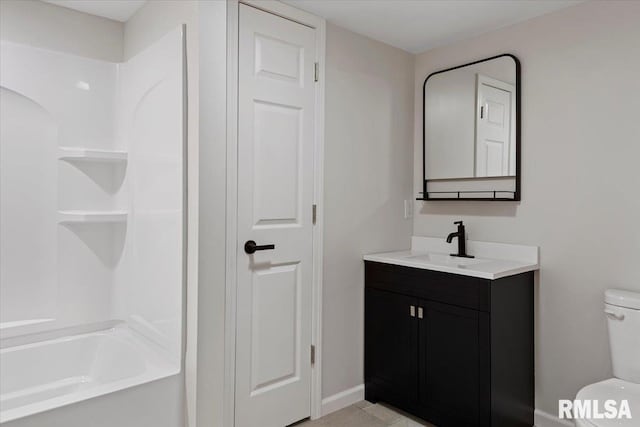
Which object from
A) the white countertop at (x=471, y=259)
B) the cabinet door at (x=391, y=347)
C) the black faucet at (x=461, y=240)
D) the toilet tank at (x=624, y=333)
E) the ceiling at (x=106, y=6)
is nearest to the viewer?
the toilet tank at (x=624, y=333)

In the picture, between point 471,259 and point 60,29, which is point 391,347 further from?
point 60,29

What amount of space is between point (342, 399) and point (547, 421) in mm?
1130

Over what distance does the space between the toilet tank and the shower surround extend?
6.56 feet

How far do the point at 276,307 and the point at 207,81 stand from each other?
3.90ft

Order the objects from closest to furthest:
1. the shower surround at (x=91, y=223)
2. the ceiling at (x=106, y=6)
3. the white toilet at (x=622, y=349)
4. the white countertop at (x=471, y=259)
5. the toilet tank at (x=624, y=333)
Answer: the white toilet at (x=622, y=349) < the toilet tank at (x=624, y=333) < the shower surround at (x=91, y=223) < the white countertop at (x=471, y=259) < the ceiling at (x=106, y=6)

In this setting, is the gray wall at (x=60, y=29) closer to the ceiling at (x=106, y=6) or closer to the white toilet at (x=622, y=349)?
the ceiling at (x=106, y=6)

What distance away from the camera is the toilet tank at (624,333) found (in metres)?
1.96

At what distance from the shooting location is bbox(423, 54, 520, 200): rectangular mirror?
2566mm

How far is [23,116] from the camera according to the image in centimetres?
236

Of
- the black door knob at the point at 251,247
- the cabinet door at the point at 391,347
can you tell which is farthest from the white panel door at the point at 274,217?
the cabinet door at the point at 391,347

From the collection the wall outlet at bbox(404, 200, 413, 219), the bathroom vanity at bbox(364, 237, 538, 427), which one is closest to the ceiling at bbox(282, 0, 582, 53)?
the wall outlet at bbox(404, 200, 413, 219)

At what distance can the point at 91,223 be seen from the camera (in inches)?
101

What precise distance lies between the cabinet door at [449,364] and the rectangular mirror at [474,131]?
2.62 feet

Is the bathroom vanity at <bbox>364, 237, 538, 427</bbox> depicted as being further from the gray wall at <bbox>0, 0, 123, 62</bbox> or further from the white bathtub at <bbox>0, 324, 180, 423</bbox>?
the gray wall at <bbox>0, 0, 123, 62</bbox>
